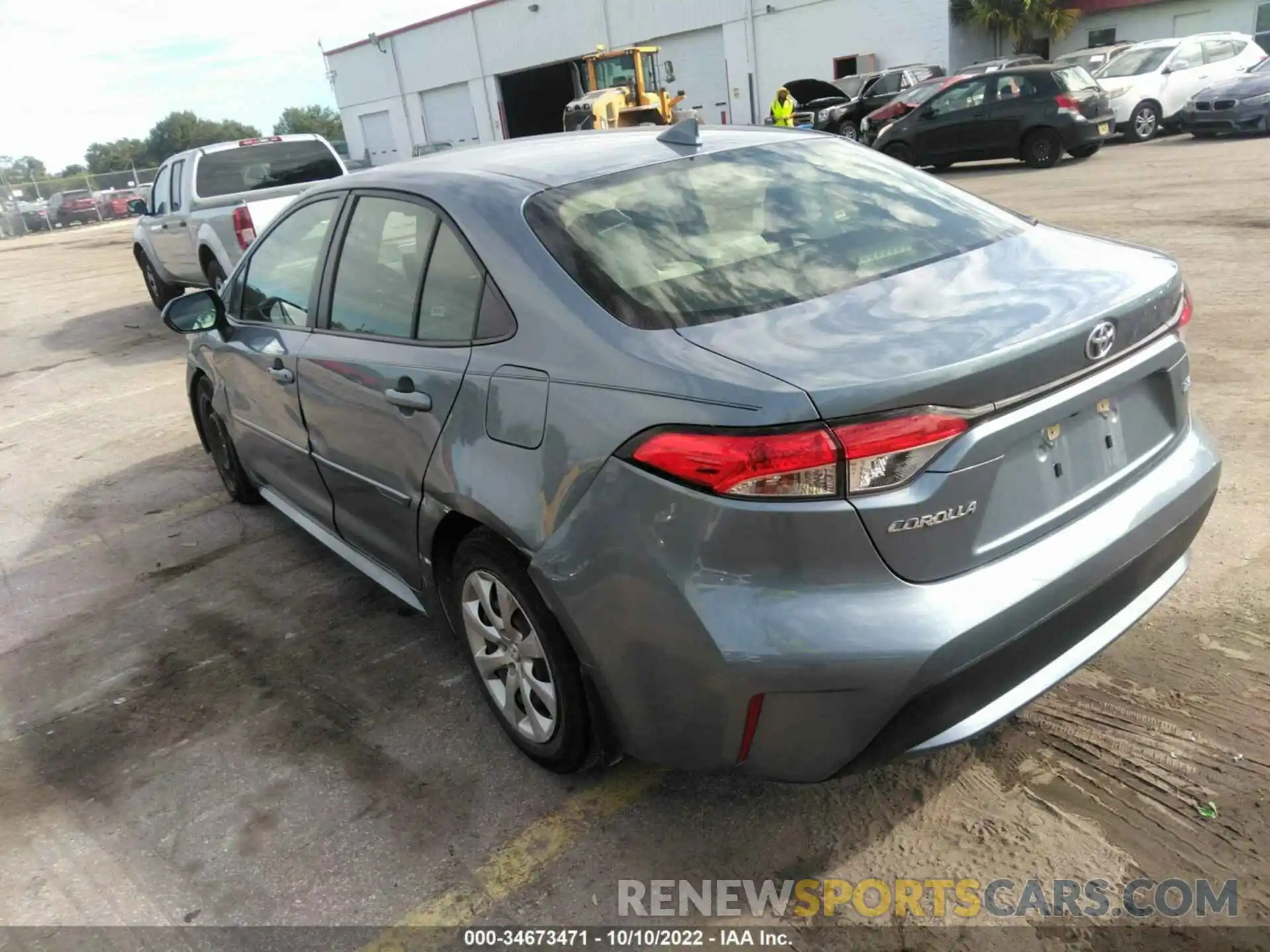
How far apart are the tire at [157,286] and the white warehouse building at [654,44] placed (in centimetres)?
2494

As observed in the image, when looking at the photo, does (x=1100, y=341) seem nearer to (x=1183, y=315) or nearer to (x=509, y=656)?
(x=1183, y=315)

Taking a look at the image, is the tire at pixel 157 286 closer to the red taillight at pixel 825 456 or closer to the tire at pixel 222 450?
the tire at pixel 222 450

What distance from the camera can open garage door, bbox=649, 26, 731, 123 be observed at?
3591cm

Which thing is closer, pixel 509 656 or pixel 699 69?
pixel 509 656

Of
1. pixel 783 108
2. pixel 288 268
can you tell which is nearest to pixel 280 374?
pixel 288 268

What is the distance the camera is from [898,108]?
19016mm

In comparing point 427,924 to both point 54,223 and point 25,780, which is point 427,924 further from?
point 54,223

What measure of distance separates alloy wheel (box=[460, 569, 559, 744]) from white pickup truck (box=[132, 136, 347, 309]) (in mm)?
7697

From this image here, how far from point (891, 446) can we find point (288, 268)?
9.46 ft

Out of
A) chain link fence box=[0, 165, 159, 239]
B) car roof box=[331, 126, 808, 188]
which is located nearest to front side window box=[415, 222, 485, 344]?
car roof box=[331, 126, 808, 188]

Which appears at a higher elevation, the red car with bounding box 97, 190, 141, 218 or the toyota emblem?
the toyota emblem

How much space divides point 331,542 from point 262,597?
0.63m

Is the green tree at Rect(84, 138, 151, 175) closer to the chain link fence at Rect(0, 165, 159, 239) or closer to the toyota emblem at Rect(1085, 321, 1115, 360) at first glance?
the chain link fence at Rect(0, 165, 159, 239)

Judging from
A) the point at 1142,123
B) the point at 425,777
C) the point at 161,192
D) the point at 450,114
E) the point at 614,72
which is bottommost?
the point at 1142,123
